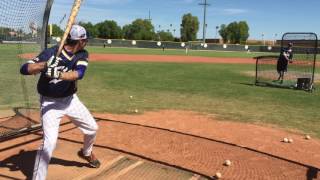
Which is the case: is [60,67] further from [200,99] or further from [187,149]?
[200,99]

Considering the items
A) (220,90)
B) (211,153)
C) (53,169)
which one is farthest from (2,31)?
(220,90)

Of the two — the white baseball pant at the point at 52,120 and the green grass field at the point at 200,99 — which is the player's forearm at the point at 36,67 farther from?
the green grass field at the point at 200,99

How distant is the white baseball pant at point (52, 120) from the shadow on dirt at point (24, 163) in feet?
2.71

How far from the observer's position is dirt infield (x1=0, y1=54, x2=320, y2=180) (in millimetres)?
6281

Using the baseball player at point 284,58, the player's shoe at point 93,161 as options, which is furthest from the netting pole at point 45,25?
the baseball player at point 284,58

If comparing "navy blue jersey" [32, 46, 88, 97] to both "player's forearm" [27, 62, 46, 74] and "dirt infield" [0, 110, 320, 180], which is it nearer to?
"player's forearm" [27, 62, 46, 74]

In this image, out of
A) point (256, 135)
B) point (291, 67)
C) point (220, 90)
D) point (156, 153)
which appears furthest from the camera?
point (291, 67)

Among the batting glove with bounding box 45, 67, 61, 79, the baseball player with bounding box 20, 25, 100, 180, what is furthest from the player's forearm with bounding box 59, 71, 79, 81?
the batting glove with bounding box 45, 67, 61, 79

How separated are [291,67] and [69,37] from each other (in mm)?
26924

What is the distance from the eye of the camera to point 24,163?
639 centimetres

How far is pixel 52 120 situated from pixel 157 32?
334ft

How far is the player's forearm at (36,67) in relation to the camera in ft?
16.1

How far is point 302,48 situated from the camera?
1225 inches

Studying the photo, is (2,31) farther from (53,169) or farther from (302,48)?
(302,48)
